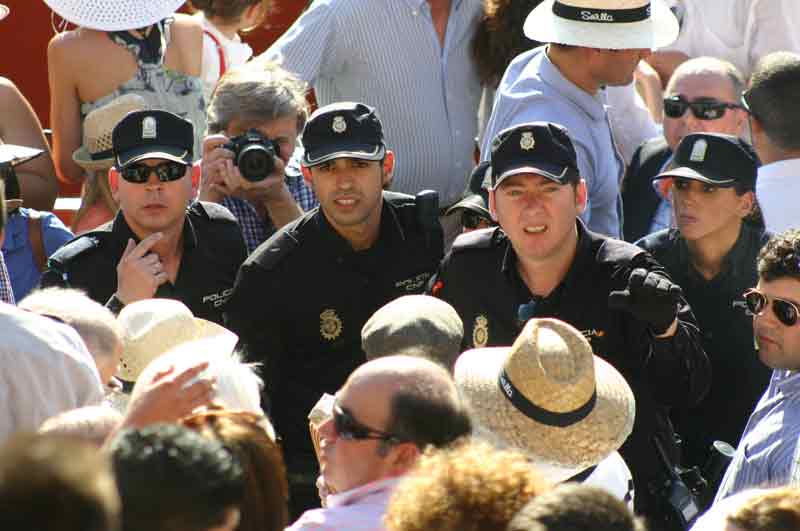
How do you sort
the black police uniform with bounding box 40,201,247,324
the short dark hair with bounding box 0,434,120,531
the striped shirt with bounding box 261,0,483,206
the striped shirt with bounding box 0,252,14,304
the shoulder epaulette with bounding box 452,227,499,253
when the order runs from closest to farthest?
the short dark hair with bounding box 0,434,120,531 < the striped shirt with bounding box 0,252,14,304 < the shoulder epaulette with bounding box 452,227,499,253 < the black police uniform with bounding box 40,201,247,324 < the striped shirt with bounding box 261,0,483,206

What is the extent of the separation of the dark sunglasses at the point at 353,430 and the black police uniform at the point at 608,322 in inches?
52.8

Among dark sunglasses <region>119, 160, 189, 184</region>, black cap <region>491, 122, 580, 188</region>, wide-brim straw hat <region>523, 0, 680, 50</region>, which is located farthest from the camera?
wide-brim straw hat <region>523, 0, 680, 50</region>

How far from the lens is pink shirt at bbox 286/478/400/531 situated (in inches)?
112

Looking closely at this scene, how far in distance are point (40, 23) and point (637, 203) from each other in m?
3.58

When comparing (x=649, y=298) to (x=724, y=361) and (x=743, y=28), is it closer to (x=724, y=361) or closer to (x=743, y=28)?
(x=724, y=361)

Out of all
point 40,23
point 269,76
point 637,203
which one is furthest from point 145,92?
point 40,23

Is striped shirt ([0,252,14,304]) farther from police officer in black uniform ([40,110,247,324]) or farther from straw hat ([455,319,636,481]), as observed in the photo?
straw hat ([455,319,636,481])

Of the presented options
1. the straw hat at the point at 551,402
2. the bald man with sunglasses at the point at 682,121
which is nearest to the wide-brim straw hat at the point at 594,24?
the bald man with sunglasses at the point at 682,121

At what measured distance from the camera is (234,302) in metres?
4.59

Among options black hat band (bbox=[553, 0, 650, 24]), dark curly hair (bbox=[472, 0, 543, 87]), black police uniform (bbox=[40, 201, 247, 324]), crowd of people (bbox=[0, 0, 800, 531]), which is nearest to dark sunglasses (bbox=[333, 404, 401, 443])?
crowd of people (bbox=[0, 0, 800, 531])

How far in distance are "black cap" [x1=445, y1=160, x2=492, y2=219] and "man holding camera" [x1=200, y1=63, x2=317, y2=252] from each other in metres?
0.63

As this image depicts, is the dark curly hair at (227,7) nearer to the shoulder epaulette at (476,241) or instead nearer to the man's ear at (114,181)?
the man's ear at (114,181)

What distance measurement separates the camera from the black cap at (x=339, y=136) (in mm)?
4699

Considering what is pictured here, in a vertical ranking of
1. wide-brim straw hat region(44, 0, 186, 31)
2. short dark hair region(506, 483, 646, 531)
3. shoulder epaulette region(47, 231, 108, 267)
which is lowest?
shoulder epaulette region(47, 231, 108, 267)
